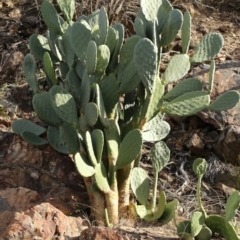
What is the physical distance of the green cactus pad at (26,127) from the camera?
401 cm

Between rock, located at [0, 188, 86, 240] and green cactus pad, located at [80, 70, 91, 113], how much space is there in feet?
1.94

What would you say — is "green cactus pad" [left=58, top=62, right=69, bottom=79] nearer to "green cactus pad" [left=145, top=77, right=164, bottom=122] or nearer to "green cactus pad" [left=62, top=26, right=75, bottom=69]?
"green cactus pad" [left=62, top=26, right=75, bottom=69]

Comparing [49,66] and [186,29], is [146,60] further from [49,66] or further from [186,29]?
[49,66]

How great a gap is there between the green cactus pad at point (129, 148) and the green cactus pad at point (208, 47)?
0.64 meters

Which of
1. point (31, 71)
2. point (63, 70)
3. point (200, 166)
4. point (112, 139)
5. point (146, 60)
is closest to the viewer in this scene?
point (146, 60)

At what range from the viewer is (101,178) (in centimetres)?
342

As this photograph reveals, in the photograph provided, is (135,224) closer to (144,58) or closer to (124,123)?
(124,123)

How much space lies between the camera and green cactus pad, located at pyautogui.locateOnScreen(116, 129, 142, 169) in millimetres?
3371

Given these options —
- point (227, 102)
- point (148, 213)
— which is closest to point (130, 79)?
point (227, 102)

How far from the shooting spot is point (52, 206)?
345 cm

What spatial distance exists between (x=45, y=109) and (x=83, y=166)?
1.81 feet

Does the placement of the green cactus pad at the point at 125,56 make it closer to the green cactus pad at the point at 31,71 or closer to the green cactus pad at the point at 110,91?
the green cactus pad at the point at 110,91

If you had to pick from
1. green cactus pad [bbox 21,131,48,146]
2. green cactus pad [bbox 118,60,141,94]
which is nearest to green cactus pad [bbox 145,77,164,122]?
green cactus pad [bbox 118,60,141,94]

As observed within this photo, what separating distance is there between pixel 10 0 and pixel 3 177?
8.21 ft
